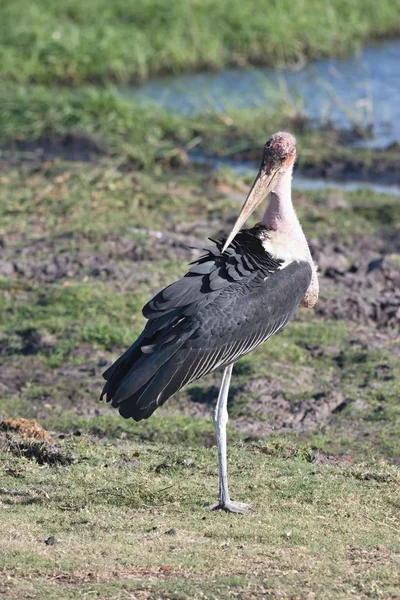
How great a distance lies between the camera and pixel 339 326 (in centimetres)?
887

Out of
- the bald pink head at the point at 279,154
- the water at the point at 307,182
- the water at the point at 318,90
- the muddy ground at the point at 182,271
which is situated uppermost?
the bald pink head at the point at 279,154

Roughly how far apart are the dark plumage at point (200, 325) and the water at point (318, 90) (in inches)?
378

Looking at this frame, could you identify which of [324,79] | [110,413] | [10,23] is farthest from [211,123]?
[110,413]

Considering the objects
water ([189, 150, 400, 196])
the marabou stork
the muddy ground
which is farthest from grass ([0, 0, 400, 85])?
the marabou stork

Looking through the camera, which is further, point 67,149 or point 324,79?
point 324,79

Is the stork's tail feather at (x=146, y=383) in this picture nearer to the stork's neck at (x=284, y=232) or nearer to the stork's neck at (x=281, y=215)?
the stork's neck at (x=284, y=232)

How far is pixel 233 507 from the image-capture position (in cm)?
555

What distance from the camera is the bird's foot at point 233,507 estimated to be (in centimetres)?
554

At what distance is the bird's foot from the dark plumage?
1.90 feet

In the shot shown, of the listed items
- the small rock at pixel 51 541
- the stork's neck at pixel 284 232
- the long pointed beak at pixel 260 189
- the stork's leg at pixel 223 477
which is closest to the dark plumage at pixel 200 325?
the stork's neck at pixel 284 232

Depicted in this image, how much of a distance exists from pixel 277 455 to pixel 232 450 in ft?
0.84

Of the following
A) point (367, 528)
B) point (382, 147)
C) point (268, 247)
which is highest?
point (268, 247)

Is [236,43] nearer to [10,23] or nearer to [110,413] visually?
[10,23]

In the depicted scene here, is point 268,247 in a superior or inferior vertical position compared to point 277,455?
superior
